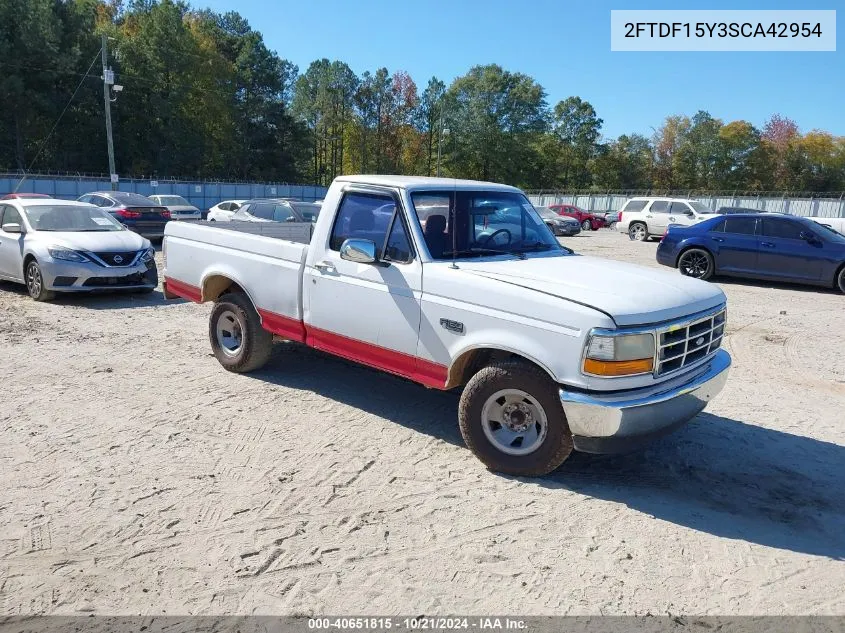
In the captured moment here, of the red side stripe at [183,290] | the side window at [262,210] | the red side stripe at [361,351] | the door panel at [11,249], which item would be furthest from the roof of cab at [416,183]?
the side window at [262,210]

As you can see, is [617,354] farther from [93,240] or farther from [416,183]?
[93,240]

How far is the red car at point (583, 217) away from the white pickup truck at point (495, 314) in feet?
108

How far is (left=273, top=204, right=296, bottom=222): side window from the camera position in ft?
55.4

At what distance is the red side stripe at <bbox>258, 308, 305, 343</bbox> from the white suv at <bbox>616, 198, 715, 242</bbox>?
→ 75.2 ft

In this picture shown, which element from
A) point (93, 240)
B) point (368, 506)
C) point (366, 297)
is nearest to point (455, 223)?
point (366, 297)

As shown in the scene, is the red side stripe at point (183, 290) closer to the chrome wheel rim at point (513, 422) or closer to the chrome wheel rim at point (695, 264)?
the chrome wheel rim at point (513, 422)

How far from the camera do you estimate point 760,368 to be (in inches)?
304

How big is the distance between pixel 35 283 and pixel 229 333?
17.8 feet

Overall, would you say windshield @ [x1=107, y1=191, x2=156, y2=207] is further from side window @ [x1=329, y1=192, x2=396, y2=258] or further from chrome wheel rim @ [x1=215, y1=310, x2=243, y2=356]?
side window @ [x1=329, y1=192, x2=396, y2=258]

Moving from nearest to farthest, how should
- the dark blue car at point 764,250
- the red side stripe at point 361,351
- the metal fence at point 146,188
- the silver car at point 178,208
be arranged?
the red side stripe at point 361,351 < the dark blue car at point 764,250 < the silver car at point 178,208 < the metal fence at point 146,188

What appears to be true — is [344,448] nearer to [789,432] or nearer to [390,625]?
[390,625]

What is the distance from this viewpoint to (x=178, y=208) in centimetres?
2325

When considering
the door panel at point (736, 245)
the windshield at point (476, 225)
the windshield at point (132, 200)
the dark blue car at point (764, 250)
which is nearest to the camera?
the windshield at point (476, 225)

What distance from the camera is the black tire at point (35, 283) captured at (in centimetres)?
1016
